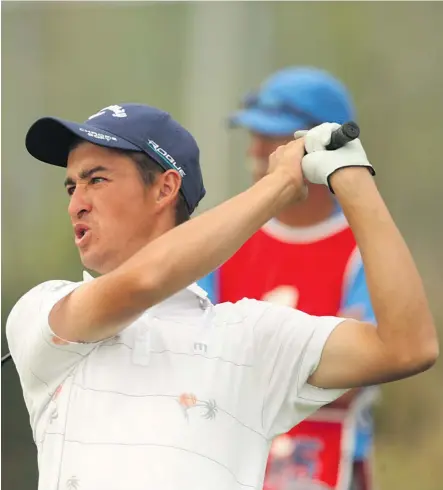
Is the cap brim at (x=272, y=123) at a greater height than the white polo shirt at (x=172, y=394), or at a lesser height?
greater

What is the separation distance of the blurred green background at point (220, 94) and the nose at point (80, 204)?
6.05 ft

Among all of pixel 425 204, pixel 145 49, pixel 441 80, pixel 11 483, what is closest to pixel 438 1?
pixel 441 80

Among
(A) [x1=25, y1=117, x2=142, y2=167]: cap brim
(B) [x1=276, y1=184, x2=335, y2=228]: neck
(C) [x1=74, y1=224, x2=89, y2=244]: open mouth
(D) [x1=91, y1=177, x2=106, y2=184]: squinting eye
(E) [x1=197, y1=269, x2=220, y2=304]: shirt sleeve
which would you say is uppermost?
(B) [x1=276, y1=184, x2=335, y2=228]: neck

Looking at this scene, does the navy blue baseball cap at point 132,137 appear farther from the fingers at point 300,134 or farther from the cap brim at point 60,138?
the fingers at point 300,134

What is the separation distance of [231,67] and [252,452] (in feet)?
8.37

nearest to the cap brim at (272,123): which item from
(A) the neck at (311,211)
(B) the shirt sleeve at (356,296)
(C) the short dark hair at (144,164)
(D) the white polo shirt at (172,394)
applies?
(A) the neck at (311,211)

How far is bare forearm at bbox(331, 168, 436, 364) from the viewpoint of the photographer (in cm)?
149

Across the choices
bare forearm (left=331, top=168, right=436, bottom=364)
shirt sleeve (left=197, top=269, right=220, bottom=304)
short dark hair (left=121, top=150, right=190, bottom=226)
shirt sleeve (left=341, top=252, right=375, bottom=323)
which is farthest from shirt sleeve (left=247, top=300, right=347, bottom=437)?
shirt sleeve (left=197, top=269, right=220, bottom=304)

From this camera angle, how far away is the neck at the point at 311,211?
2.44 metres

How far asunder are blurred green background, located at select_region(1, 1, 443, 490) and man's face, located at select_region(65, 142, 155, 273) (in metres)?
1.81

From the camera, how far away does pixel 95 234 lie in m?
1.63

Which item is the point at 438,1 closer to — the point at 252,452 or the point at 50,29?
the point at 50,29

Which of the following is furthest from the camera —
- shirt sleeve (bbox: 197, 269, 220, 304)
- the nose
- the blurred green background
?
the blurred green background

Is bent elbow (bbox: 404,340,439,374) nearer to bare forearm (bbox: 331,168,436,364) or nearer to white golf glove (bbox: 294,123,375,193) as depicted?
bare forearm (bbox: 331,168,436,364)
